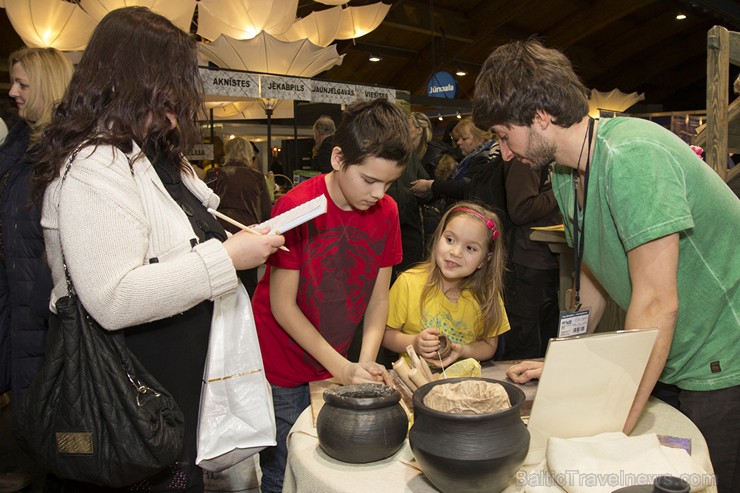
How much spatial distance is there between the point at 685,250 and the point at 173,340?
124 cm

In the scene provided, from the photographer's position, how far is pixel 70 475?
126cm

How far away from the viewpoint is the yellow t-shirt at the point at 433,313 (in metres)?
2.15

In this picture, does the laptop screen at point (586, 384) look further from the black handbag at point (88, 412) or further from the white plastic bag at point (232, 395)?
the black handbag at point (88, 412)

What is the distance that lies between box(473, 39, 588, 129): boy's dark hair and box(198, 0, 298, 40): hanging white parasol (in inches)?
188

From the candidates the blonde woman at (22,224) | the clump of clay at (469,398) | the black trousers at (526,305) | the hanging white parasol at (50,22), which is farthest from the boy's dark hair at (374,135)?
the hanging white parasol at (50,22)

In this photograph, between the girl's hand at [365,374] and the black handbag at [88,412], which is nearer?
the black handbag at [88,412]

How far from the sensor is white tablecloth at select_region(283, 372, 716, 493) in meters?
1.13

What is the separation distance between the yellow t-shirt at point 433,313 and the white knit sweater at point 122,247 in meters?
0.97

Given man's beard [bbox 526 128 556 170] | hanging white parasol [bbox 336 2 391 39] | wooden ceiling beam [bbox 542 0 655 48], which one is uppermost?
wooden ceiling beam [bbox 542 0 655 48]

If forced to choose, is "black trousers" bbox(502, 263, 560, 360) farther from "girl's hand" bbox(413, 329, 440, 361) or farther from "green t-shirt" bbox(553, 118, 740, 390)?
"green t-shirt" bbox(553, 118, 740, 390)

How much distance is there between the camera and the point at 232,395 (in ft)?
4.83

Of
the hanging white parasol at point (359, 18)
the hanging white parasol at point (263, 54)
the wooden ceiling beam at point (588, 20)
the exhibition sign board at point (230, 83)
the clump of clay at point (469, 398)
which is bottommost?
the clump of clay at point (469, 398)

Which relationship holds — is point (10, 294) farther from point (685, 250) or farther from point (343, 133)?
point (685, 250)

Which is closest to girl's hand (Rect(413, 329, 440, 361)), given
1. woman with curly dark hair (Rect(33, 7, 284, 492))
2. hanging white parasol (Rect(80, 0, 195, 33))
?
woman with curly dark hair (Rect(33, 7, 284, 492))
